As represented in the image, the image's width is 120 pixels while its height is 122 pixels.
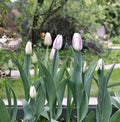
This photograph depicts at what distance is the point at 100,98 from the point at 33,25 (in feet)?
25.7

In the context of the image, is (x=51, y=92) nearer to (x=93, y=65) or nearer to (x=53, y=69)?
(x=53, y=69)

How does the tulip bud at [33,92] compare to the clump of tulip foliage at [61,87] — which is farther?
the clump of tulip foliage at [61,87]

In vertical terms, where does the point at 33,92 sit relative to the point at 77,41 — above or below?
below

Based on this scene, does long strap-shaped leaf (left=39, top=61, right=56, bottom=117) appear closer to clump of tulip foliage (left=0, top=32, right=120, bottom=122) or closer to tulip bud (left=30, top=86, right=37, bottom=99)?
clump of tulip foliage (left=0, top=32, right=120, bottom=122)

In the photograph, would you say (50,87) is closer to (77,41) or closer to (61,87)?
(61,87)

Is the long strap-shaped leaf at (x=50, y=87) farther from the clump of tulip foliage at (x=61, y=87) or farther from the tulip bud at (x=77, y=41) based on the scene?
the tulip bud at (x=77, y=41)

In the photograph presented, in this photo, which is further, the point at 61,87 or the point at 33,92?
the point at 61,87

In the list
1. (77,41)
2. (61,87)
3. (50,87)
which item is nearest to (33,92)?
(50,87)

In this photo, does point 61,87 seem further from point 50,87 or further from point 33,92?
point 33,92

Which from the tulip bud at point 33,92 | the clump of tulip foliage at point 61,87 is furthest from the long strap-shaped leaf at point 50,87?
the tulip bud at point 33,92

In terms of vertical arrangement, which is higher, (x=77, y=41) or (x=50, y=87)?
(x=77, y=41)

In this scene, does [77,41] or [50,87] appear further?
[50,87]

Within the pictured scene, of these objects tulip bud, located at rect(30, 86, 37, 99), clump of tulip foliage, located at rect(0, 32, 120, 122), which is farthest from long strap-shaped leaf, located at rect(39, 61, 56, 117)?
tulip bud, located at rect(30, 86, 37, 99)

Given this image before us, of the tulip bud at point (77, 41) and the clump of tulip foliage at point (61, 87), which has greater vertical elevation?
the tulip bud at point (77, 41)
